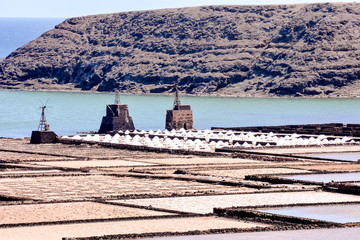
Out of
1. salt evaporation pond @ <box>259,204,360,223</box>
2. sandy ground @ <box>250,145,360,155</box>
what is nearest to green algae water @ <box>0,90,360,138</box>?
sandy ground @ <box>250,145,360,155</box>

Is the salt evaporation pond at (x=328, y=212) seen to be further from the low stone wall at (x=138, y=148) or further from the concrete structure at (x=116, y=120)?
the concrete structure at (x=116, y=120)

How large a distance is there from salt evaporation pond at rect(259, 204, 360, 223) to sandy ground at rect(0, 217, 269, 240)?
2.15 meters

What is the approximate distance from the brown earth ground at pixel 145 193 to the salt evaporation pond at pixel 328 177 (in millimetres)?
967

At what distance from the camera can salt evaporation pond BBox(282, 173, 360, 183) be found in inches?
1536

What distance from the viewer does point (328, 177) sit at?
40531 mm

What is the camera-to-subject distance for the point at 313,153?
57.4 metres

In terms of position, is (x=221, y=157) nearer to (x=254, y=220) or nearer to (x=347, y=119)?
(x=254, y=220)

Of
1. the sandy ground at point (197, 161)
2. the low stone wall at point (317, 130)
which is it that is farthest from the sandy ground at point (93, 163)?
the low stone wall at point (317, 130)

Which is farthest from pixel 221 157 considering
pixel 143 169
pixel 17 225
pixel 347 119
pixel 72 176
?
pixel 347 119

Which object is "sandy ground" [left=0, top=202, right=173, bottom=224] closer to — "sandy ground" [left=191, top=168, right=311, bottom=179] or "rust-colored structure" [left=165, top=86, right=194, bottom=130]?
"sandy ground" [left=191, top=168, right=311, bottom=179]

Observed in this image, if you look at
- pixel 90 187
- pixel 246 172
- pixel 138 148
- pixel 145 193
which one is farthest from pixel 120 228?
pixel 138 148

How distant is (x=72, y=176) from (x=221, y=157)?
1511 cm

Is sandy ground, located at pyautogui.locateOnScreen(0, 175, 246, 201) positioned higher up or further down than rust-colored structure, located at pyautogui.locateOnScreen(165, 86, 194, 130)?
further down

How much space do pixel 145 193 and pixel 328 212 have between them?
8779 mm
